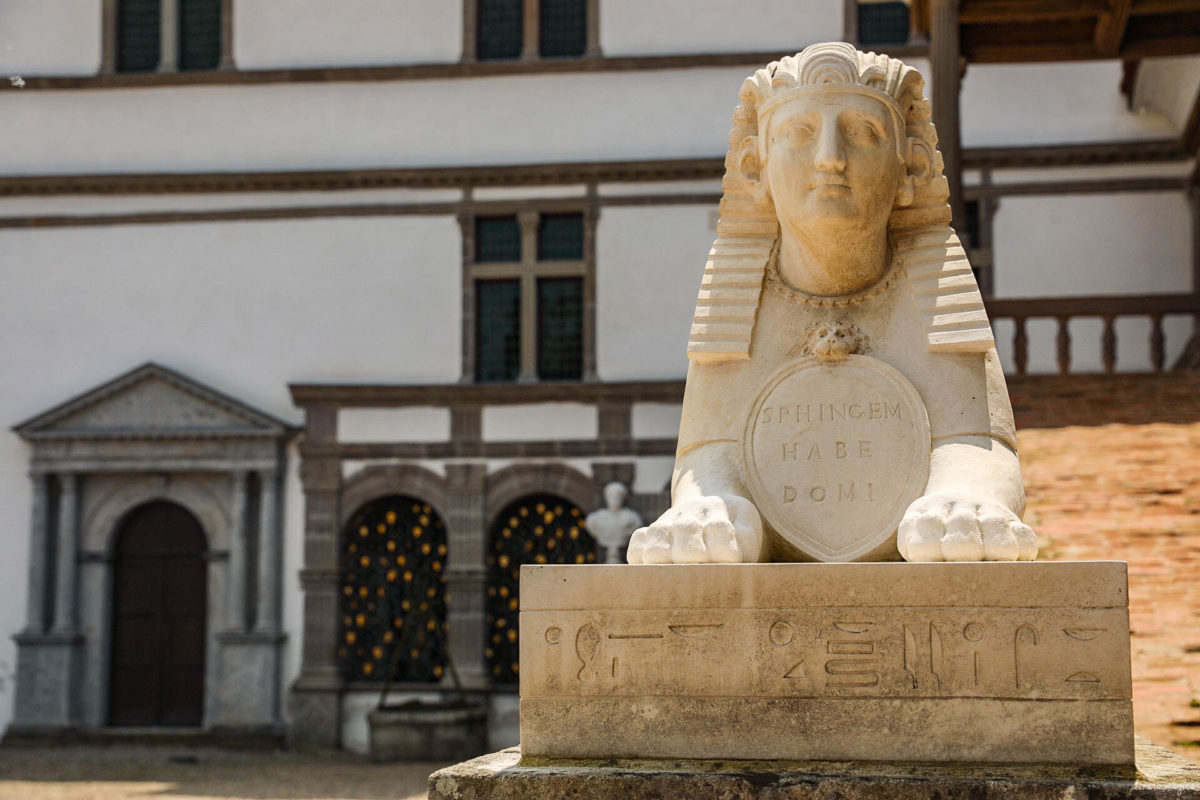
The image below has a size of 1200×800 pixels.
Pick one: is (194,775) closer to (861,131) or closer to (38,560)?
(38,560)

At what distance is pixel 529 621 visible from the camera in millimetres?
4051

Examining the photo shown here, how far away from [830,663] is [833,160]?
4.21ft

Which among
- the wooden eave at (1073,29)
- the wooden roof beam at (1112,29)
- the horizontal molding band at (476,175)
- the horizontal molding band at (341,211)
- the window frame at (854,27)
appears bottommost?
the horizontal molding band at (341,211)

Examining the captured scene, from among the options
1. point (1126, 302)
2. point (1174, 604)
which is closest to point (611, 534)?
point (1126, 302)

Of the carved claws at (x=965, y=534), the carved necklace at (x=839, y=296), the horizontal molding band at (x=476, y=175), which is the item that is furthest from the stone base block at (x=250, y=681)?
the carved claws at (x=965, y=534)

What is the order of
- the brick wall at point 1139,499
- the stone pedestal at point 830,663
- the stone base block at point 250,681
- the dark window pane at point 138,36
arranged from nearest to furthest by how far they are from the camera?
the stone pedestal at point 830,663 → the brick wall at point 1139,499 → the stone base block at point 250,681 → the dark window pane at point 138,36

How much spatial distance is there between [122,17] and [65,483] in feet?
17.5

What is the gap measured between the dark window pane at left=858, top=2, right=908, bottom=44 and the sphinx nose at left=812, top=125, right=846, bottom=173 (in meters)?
14.0

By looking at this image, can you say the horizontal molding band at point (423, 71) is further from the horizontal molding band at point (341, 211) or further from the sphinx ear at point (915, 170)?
the sphinx ear at point (915, 170)

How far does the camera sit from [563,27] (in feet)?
60.4

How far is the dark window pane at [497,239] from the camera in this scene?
58.8 ft

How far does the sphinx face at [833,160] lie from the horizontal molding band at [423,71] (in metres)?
13.6

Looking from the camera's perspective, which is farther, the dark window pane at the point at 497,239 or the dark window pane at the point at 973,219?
the dark window pane at the point at 497,239

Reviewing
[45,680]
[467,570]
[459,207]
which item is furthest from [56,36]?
[467,570]
